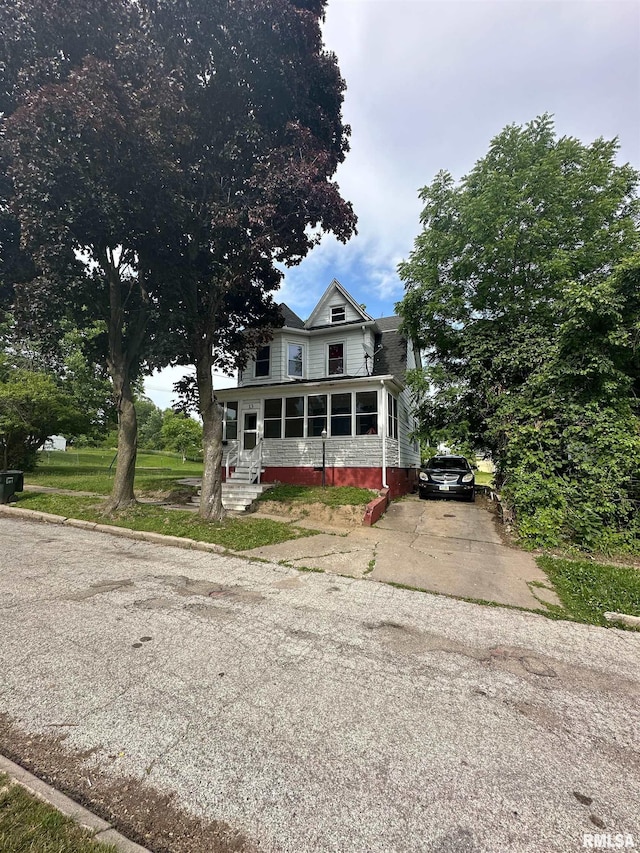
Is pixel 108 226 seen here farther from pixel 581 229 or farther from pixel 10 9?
pixel 581 229

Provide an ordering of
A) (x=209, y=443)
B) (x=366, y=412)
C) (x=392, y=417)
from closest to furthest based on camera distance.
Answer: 1. (x=209, y=443)
2. (x=366, y=412)
3. (x=392, y=417)

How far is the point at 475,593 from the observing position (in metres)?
5.44

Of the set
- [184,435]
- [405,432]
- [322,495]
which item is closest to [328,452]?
[322,495]

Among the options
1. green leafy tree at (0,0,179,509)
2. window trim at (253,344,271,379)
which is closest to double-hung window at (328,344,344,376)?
window trim at (253,344,271,379)

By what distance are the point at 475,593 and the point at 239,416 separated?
39.2 ft

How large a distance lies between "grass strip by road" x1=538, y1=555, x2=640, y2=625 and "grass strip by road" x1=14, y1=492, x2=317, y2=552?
4837mm

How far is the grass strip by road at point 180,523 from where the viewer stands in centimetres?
782

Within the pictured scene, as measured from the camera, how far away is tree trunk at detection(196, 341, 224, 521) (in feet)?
31.9

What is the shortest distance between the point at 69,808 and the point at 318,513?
8.77 meters

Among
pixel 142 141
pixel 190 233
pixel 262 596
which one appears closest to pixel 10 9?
pixel 142 141

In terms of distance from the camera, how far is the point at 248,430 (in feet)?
50.6

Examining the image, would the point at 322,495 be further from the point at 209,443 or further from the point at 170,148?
the point at 170,148

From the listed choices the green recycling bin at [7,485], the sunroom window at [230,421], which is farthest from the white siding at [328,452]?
the green recycling bin at [7,485]

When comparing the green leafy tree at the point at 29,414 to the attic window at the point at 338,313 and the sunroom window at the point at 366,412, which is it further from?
the sunroom window at the point at 366,412
